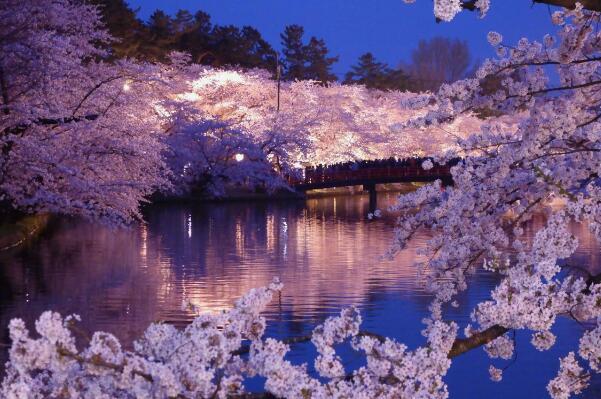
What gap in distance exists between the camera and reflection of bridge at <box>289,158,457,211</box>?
1961 inches

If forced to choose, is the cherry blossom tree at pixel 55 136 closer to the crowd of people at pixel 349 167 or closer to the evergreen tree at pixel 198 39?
the crowd of people at pixel 349 167

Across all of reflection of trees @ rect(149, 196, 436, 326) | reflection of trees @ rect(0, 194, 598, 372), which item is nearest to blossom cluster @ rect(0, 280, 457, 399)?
reflection of trees @ rect(0, 194, 598, 372)

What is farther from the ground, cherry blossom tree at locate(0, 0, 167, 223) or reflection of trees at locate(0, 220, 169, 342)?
cherry blossom tree at locate(0, 0, 167, 223)

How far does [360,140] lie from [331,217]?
2355 centimetres

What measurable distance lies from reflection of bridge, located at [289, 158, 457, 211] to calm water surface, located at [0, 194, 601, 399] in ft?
53.1

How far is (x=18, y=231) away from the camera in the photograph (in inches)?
1027

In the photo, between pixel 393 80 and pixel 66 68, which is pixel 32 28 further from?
pixel 393 80

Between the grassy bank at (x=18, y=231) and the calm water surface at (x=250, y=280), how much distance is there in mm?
429

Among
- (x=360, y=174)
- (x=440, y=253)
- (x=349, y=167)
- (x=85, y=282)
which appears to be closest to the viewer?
(x=440, y=253)

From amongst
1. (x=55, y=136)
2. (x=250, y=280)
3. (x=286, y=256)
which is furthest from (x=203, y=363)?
(x=286, y=256)

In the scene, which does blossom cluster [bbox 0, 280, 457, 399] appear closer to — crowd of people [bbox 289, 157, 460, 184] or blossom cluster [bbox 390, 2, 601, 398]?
blossom cluster [bbox 390, 2, 601, 398]

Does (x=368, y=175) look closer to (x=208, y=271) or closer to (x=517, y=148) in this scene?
(x=208, y=271)

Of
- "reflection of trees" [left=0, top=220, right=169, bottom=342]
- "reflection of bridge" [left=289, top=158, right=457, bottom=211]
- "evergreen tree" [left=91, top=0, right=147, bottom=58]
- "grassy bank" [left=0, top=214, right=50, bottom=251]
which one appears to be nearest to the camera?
"reflection of trees" [left=0, top=220, right=169, bottom=342]

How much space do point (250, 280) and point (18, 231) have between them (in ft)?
31.6
